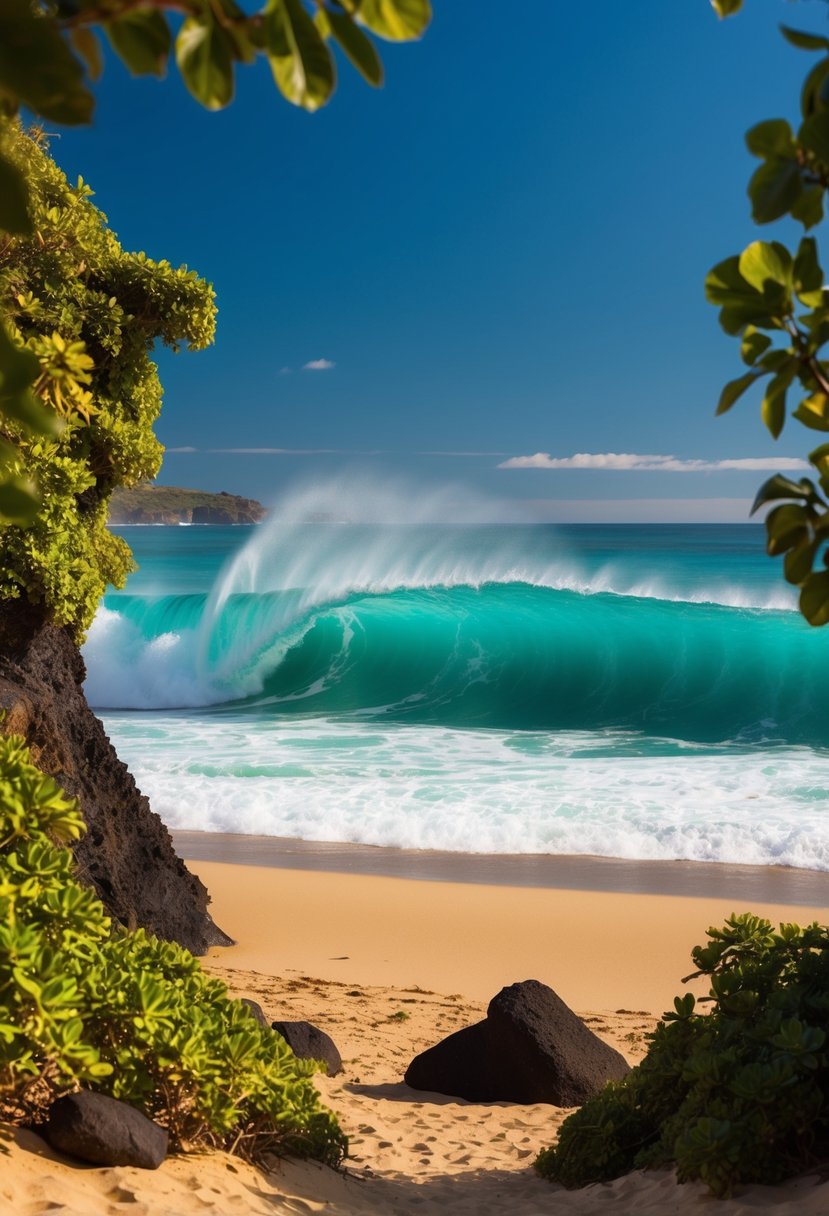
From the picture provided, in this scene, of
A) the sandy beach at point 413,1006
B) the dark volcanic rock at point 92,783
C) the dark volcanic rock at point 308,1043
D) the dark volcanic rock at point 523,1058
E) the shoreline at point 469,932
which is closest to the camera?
the sandy beach at point 413,1006

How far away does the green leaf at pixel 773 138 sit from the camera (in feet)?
3.39

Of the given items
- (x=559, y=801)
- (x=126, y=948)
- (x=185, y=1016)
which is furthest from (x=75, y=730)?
(x=559, y=801)

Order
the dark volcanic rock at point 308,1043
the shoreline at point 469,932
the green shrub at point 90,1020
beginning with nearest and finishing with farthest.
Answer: the green shrub at point 90,1020 → the dark volcanic rock at point 308,1043 → the shoreline at point 469,932

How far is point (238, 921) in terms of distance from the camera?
8.46 m

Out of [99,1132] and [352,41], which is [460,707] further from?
[352,41]

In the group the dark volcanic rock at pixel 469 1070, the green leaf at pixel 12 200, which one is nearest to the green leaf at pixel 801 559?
the green leaf at pixel 12 200

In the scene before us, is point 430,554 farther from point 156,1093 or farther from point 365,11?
point 365,11

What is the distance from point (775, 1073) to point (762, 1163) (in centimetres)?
28

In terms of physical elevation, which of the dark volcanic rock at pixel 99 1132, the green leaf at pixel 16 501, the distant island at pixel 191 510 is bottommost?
the dark volcanic rock at pixel 99 1132

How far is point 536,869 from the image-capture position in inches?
394

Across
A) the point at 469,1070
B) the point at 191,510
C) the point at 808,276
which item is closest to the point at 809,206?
the point at 808,276

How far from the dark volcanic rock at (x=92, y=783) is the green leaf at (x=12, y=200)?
579 cm

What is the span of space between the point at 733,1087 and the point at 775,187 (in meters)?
3.20

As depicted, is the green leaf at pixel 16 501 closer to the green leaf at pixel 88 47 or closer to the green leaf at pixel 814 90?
the green leaf at pixel 88 47
